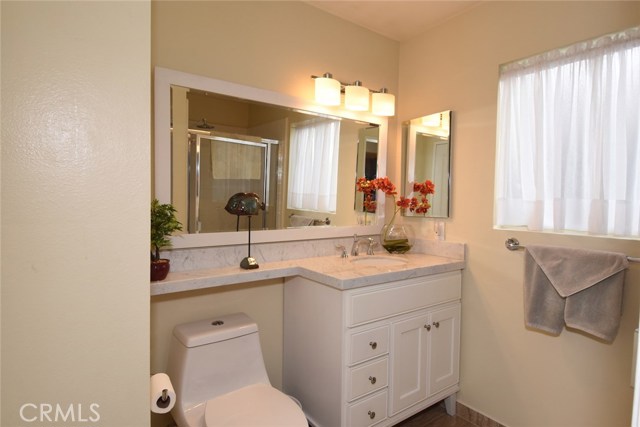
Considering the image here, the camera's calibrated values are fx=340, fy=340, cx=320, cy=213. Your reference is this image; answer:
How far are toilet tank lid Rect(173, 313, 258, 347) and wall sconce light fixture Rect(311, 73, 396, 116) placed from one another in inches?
51.0

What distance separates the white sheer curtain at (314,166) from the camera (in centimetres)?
196

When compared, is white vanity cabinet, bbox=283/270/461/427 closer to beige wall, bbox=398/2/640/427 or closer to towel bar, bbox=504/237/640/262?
beige wall, bbox=398/2/640/427

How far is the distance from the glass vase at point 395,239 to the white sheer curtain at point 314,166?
1.31 ft

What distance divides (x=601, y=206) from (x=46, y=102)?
6.58 feet

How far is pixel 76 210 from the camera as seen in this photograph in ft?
2.40

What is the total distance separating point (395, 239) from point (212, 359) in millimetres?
1293

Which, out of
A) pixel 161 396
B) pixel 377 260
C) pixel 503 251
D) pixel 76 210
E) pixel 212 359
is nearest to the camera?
pixel 76 210

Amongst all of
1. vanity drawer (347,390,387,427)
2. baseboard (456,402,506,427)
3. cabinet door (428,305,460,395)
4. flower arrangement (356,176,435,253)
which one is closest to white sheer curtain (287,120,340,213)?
flower arrangement (356,176,435,253)

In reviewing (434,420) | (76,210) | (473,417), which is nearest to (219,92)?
(76,210)

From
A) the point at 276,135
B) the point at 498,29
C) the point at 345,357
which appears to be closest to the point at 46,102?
the point at 276,135

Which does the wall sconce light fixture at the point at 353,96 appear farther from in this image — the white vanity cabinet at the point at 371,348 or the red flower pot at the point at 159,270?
the red flower pot at the point at 159,270

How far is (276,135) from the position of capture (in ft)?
6.20

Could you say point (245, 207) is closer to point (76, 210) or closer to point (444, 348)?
point (76, 210)

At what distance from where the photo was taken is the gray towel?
4.66 ft
